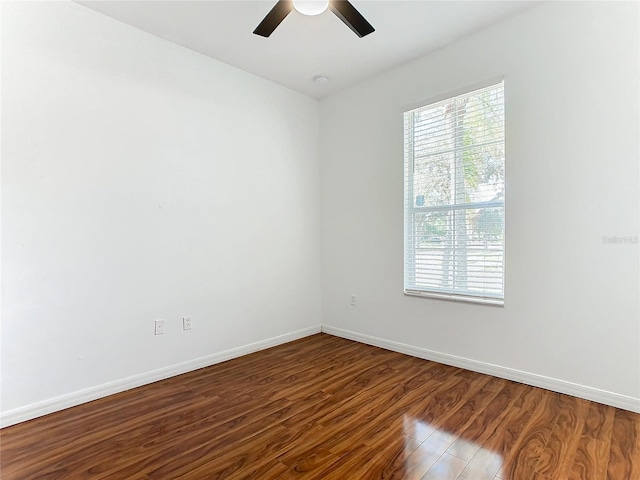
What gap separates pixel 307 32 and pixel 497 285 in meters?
2.58

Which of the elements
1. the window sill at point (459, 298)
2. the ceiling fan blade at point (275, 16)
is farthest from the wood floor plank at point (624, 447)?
the ceiling fan blade at point (275, 16)

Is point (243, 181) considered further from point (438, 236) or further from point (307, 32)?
point (438, 236)

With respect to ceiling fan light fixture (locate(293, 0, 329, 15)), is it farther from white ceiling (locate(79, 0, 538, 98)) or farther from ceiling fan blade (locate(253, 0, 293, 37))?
white ceiling (locate(79, 0, 538, 98))

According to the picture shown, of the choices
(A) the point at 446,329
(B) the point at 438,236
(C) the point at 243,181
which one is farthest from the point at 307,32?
(A) the point at 446,329

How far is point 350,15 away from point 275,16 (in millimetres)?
447

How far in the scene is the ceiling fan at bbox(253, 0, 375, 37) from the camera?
1937 millimetres

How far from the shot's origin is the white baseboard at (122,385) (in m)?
2.21

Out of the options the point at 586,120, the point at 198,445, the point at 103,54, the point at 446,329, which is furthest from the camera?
the point at 446,329

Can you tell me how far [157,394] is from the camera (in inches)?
102

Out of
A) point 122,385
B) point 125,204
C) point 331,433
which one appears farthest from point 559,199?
point 122,385

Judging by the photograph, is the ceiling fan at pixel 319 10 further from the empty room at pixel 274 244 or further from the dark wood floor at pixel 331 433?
the dark wood floor at pixel 331 433

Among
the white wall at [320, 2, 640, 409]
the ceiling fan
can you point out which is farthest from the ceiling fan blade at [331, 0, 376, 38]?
the white wall at [320, 2, 640, 409]

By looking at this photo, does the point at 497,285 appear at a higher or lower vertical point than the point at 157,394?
higher

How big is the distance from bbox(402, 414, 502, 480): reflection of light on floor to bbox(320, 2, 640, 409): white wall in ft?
3.56
